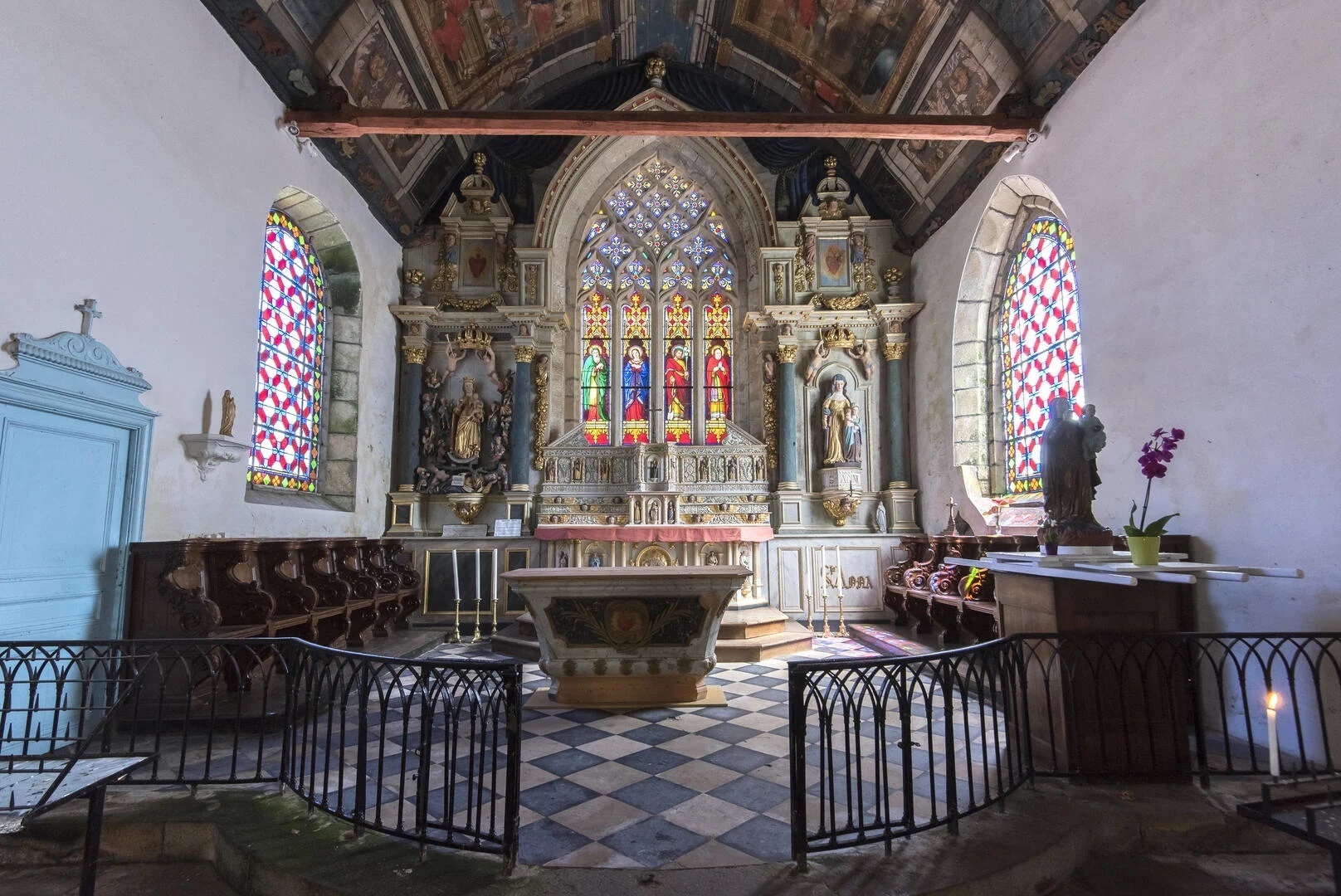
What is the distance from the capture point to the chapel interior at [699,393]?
12.1ft

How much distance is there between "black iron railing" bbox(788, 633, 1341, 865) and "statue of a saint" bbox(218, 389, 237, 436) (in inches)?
216

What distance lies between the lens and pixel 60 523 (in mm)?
4738

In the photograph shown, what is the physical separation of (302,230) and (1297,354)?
31.0 ft

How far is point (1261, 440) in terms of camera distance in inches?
182

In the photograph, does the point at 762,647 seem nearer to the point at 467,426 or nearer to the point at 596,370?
the point at 467,426

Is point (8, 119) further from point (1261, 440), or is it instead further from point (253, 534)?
point (1261, 440)

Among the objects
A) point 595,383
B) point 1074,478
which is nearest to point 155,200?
point 595,383

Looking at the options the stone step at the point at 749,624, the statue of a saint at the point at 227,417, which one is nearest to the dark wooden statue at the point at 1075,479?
the stone step at the point at 749,624

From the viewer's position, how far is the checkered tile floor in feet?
9.88

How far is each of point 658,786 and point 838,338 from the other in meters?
8.17

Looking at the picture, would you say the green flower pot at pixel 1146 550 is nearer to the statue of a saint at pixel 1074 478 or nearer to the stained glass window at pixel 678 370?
the statue of a saint at pixel 1074 478

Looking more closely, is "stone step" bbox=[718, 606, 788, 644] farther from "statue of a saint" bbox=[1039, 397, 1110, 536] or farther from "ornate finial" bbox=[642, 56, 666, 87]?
"ornate finial" bbox=[642, 56, 666, 87]

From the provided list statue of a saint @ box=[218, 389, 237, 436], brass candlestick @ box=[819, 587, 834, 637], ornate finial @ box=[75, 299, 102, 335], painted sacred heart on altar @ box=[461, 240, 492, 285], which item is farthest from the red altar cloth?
ornate finial @ box=[75, 299, 102, 335]

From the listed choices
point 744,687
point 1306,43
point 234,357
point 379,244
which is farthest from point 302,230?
point 1306,43
